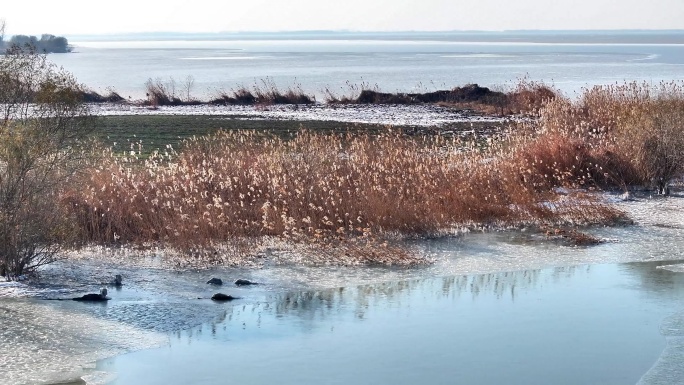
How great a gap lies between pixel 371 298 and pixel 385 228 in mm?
3508

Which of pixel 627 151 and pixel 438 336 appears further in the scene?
pixel 627 151

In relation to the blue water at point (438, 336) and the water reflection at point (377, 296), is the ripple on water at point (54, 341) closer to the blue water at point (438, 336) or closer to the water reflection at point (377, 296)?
the blue water at point (438, 336)

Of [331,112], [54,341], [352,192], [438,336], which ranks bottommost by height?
[54,341]

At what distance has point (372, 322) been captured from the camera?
1088 centimetres

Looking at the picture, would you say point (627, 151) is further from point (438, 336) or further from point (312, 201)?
point (438, 336)

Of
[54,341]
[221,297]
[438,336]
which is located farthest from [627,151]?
[54,341]

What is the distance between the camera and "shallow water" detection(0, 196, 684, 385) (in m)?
9.27

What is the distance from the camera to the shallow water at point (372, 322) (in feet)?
30.4

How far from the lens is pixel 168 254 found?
14.0m

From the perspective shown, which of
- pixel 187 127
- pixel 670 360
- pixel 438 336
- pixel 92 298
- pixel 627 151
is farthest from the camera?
pixel 187 127

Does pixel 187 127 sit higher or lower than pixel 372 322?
higher

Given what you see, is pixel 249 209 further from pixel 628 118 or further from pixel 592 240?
pixel 628 118

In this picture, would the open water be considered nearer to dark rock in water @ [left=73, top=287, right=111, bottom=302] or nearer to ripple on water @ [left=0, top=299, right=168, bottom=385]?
ripple on water @ [left=0, top=299, right=168, bottom=385]

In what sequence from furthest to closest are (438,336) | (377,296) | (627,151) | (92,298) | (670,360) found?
(627,151) < (377,296) < (92,298) < (438,336) < (670,360)
